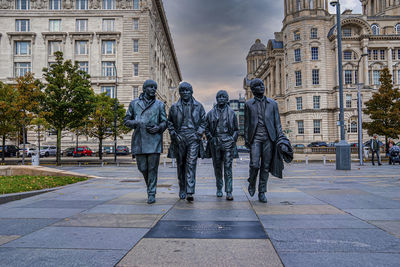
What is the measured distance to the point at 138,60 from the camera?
44.6m

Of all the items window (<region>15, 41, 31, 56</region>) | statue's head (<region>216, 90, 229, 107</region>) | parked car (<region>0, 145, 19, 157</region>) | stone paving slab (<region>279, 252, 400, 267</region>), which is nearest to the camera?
stone paving slab (<region>279, 252, 400, 267</region>)

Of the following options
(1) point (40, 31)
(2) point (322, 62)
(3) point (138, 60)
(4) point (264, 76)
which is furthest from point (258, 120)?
(4) point (264, 76)

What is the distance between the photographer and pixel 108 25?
4534cm

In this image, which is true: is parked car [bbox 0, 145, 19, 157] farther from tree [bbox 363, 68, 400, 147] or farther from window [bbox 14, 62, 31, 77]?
tree [bbox 363, 68, 400, 147]

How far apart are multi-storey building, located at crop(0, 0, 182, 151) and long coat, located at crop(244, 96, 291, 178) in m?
40.2

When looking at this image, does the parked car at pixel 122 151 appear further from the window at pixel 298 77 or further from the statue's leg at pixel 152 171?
the window at pixel 298 77

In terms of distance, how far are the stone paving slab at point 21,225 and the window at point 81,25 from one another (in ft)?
152

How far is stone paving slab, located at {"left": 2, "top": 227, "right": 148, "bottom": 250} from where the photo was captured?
10.9 ft

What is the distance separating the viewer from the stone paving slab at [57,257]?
110 inches

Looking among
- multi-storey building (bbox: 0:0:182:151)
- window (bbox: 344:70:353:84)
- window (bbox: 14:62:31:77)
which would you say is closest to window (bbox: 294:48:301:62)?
window (bbox: 344:70:353:84)

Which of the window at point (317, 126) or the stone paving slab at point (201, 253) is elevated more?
the window at point (317, 126)

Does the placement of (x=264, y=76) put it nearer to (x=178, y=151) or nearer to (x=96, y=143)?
(x=96, y=143)

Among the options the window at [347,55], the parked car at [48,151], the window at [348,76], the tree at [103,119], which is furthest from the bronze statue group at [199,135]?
the window at [347,55]

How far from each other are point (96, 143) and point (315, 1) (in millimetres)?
46399
